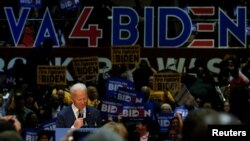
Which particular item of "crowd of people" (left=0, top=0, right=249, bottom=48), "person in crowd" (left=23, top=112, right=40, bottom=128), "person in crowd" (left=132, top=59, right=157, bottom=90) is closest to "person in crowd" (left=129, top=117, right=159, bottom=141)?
"person in crowd" (left=23, top=112, right=40, bottom=128)

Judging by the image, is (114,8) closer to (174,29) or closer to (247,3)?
(174,29)

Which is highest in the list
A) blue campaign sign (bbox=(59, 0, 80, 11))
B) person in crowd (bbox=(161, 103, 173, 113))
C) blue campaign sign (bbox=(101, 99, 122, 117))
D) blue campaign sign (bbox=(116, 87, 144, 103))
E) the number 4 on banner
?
blue campaign sign (bbox=(59, 0, 80, 11))

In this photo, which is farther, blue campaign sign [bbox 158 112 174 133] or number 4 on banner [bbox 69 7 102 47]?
number 4 on banner [bbox 69 7 102 47]

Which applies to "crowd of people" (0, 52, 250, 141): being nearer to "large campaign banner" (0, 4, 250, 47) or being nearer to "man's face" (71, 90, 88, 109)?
"man's face" (71, 90, 88, 109)

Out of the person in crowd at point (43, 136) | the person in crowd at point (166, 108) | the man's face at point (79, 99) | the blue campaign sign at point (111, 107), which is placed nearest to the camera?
the man's face at point (79, 99)

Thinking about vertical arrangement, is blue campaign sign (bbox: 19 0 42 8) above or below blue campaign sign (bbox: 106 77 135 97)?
above

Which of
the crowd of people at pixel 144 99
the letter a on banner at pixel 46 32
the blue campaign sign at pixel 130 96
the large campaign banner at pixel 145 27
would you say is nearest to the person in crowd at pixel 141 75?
the crowd of people at pixel 144 99

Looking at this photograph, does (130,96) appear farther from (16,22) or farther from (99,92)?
(16,22)

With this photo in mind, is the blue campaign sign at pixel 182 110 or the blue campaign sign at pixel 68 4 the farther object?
the blue campaign sign at pixel 68 4

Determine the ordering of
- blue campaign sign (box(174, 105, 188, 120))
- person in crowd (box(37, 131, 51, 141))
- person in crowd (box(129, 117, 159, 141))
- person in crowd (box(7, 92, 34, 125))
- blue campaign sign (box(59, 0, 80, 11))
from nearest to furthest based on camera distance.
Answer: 1. person in crowd (box(129, 117, 159, 141))
2. person in crowd (box(37, 131, 51, 141))
3. blue campaign sign (box(174, 105, 188, 120))
4. person in crowd (box(7, 92, 34, 125))
5. blue campaign sign (box(59, 0, 80, 11))

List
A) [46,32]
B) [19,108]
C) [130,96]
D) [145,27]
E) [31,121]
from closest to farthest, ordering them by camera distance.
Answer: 1. [130,96]
2. [31,121]
3. [19,108]
4. [46,32]
5. [145,27]

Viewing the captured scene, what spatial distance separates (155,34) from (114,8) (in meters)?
0.98

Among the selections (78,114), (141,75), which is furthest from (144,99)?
(78,114)

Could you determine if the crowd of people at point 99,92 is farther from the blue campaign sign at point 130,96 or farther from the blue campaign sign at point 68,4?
the blue campaign sign at point 130,96
